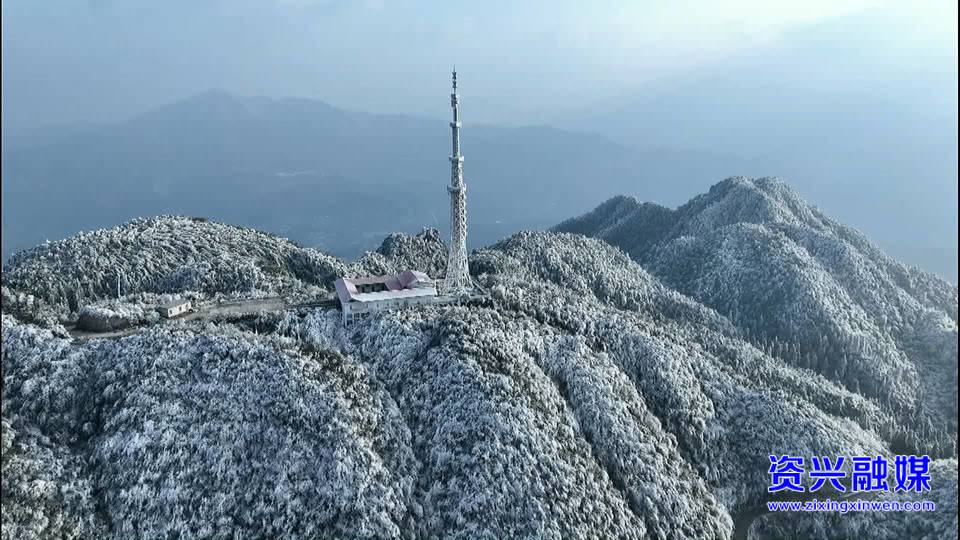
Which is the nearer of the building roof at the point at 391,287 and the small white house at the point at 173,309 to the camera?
the small white house at the point at 173,309

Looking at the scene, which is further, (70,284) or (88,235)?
(88,235)

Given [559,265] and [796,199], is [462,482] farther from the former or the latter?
[796,199]

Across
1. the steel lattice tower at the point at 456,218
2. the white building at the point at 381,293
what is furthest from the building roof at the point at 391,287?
the steel lattice tower at the point at 456,218

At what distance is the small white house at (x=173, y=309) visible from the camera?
292 ft

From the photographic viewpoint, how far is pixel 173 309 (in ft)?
292

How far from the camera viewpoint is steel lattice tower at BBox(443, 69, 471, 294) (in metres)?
96.4

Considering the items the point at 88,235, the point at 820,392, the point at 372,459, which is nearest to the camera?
the point at 372,459

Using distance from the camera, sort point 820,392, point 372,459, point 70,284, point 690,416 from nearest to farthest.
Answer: point 372,459 < point 690,416 < point 70,284 < point 820,392

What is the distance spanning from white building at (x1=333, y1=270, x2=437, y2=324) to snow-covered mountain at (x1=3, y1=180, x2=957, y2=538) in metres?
1.96

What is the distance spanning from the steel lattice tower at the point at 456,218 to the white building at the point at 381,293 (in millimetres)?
4709

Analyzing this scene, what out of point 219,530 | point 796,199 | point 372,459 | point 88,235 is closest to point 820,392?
point 372,459

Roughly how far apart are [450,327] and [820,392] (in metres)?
61.0

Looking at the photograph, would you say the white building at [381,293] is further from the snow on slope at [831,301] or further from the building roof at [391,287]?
the snow on slope at [831,301]

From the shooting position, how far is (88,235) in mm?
116438
